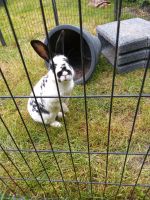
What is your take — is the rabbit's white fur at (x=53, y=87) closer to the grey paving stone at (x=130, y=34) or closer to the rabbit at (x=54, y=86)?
the rabbit at (x=54, y=86)

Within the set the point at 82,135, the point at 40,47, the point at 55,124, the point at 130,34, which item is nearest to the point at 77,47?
the point at 130,34

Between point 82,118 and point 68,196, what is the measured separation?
0.82 metres

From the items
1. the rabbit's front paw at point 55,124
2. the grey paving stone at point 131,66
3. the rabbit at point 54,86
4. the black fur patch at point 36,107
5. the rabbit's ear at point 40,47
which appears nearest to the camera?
the rabbit's ear at point 40,47

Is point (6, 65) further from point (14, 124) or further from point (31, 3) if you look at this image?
point (31, 3)

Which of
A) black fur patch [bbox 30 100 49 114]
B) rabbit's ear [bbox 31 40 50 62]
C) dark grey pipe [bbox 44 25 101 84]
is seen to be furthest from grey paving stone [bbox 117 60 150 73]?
rabbit's ear [bbox 31 40 50 62]

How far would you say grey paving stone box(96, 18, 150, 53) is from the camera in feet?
9.16

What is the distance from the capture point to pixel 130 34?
2.90 metres

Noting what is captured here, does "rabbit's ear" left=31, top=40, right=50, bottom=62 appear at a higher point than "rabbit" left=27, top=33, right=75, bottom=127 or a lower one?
higher

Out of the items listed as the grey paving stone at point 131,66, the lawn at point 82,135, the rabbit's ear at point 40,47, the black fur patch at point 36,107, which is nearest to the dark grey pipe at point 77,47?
the lawn at point 82,135

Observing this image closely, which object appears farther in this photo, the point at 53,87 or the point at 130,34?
the point at 130,34

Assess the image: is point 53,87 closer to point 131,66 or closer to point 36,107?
point 36,107

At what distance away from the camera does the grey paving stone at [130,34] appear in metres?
2.79

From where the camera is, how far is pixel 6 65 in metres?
3.49

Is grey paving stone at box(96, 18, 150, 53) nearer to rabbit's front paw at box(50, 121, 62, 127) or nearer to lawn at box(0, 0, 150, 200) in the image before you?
lawn at box(0, 0, 150, 200)
